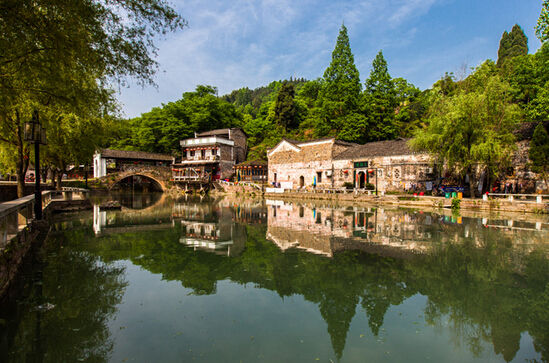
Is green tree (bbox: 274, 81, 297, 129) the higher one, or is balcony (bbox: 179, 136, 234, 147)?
green tree (bbox: 274, 81, 297, 129)

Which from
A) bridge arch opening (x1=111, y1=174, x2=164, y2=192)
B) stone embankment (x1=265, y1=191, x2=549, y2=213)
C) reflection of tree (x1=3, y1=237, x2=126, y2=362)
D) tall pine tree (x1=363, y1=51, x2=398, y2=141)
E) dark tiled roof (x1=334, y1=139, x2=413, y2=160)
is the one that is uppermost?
tall pine tree (x1=363, y1=51, x2=398, y2=141)

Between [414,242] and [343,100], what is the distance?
3093 cm

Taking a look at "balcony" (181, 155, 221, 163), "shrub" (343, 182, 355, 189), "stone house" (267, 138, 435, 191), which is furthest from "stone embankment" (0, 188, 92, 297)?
"balcony" (181, 155, 221, 163)

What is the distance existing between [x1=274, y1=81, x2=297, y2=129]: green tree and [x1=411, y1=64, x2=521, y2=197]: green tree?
2730 centimetres

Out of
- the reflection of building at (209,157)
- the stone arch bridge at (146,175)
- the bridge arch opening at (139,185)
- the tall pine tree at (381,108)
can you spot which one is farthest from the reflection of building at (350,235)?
the bridge arch opening at (139,185)

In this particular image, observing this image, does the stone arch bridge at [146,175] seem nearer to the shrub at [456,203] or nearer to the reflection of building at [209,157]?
the reflection of building at [209,157]

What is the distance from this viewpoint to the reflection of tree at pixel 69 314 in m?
3.29

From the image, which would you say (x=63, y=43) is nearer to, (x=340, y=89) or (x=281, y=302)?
(x=281, y=302)

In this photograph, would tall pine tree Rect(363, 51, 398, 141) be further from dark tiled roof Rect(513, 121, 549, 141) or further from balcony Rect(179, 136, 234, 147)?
balcony Rect(179, 136, 234, 147)

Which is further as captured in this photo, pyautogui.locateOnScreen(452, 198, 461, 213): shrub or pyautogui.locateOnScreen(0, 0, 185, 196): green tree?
pyautogui.locateOnScreen(452, 198, 461, 213): shrub

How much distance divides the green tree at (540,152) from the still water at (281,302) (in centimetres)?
1233

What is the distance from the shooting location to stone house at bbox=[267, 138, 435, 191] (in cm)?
2533

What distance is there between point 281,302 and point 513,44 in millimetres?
52333

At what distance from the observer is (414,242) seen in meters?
8.78
